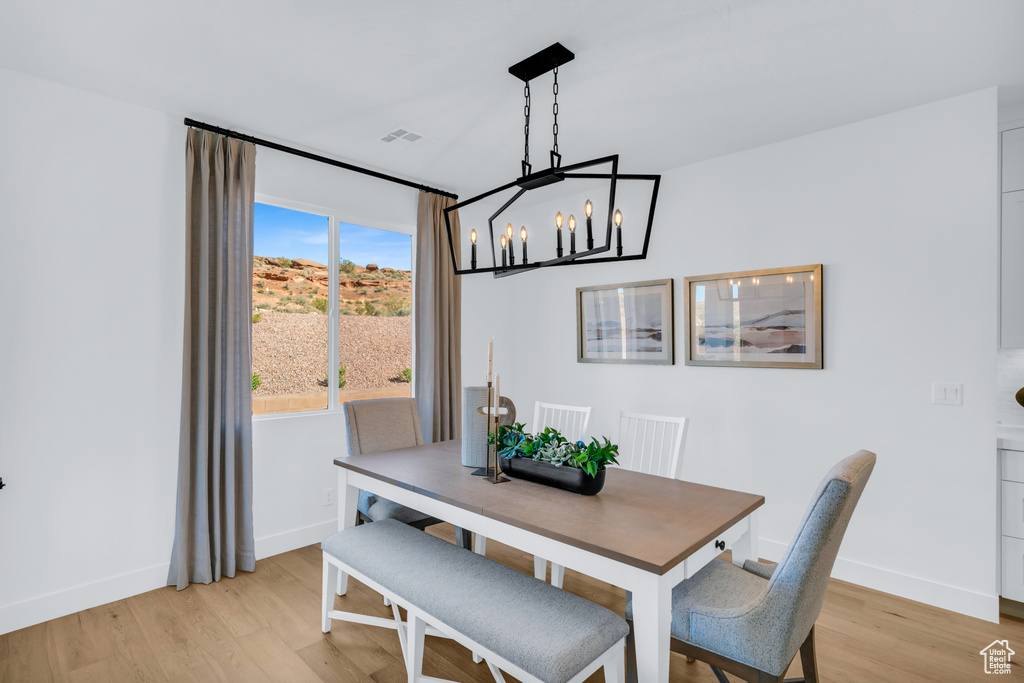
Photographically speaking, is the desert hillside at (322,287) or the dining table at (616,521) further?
the desert hillside at (322,287)

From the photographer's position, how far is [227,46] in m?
2.14

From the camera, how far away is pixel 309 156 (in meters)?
3.32

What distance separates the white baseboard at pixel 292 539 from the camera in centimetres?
317

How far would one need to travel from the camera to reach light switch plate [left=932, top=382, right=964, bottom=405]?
253cm

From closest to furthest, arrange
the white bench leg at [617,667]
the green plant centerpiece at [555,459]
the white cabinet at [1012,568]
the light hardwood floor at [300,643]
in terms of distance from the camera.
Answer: the white bench leg at [617,667] < the green plant centerpiece at [555,459] < the light hardwood floor at [300,643] < the white cabinet at [1012,568]

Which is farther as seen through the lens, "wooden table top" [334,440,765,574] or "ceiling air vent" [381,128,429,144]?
"ceiling air vent" [381,128,429,144]

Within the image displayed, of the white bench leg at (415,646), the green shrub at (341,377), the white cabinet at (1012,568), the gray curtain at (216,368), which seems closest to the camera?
the white bench leg at (415,646)

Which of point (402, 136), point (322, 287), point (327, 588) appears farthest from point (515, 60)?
point (327, 588)

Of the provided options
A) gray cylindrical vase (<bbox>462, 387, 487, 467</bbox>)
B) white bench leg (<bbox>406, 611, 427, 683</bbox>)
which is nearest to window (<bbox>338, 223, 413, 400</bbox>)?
gray cylindrical vase (<bbox>462, 387, 487, 467</bbox>)

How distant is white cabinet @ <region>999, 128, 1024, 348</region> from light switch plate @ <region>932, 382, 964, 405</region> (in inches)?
13.9

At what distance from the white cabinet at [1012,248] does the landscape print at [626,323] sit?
1722mm

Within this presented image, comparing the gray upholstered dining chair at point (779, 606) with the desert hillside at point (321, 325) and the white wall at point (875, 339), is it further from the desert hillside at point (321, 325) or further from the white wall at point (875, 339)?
the desert hillside at point (321, 325)

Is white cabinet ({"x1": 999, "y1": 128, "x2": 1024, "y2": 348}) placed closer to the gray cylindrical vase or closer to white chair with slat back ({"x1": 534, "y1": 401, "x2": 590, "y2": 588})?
white chair with slat back ({"x1": 534, "y1": 401, "x2": 590, "y2": 588})

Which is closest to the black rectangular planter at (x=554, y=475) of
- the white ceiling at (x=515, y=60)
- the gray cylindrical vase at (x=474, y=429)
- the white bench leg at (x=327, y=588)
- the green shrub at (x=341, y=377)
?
the gray cylindrical vase at (x=474, y=429)
